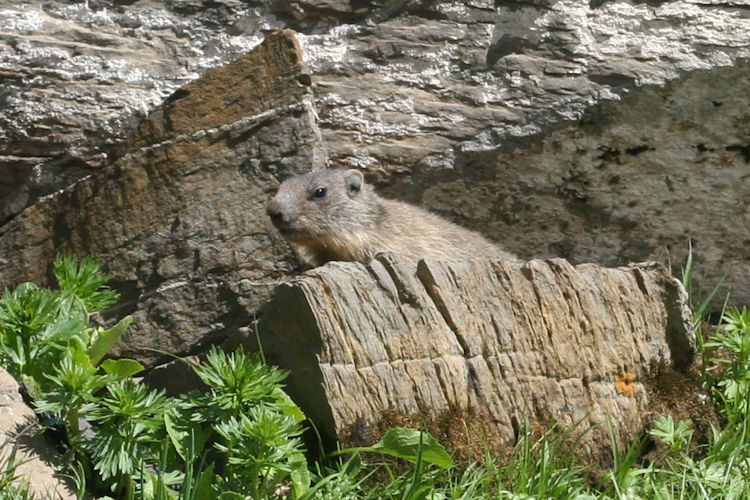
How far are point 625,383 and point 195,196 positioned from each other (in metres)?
3.14

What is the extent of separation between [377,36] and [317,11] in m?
0.47

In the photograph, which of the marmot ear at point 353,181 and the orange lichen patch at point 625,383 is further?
the marmot ear at point 353,181

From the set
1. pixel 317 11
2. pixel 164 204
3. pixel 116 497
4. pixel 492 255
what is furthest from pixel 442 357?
pixel 317 11

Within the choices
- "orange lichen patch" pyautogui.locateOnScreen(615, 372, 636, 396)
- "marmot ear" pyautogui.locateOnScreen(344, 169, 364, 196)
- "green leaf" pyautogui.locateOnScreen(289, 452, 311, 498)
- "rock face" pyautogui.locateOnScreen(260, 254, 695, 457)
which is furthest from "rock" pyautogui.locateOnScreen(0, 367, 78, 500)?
"marmot ear" pyautogui.locateOnScreen(344, 169, 364, 196)

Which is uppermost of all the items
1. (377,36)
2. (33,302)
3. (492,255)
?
(377,36)

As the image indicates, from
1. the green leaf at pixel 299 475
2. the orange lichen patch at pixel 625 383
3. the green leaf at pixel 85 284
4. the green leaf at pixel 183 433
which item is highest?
the green leaf at pixel 85 284

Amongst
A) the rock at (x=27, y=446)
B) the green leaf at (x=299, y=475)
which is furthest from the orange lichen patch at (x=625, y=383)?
the rock at (x=27, y=446)

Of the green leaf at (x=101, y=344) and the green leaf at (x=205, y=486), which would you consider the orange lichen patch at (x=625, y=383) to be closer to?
the green leaf at (x=205, y=486)

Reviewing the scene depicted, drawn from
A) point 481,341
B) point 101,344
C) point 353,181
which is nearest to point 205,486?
point 101,344

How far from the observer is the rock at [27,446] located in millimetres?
3889

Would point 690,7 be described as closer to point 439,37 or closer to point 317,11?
point 439,37

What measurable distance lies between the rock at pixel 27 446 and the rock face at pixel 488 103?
2753mm

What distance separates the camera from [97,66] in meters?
6.96

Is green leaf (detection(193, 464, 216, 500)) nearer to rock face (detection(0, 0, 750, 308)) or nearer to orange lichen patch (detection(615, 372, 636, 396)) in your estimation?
orange lichen patch (detection(615, 372, 636, 396))
